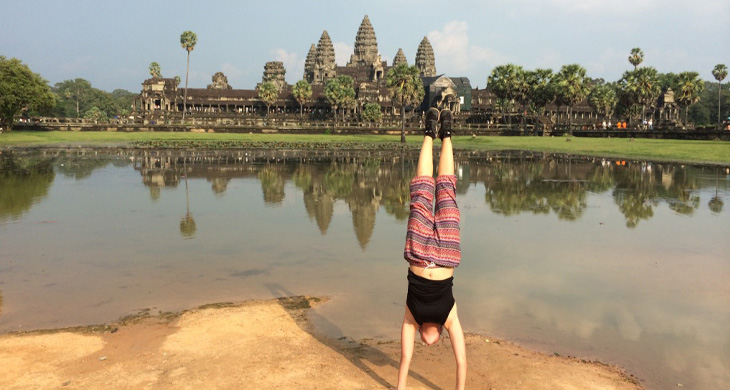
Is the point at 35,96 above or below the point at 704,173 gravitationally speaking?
above

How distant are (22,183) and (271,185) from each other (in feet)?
27.3

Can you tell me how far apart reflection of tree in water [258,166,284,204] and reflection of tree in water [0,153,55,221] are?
6.15 m

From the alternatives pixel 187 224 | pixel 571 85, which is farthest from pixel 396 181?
pixel 571 85

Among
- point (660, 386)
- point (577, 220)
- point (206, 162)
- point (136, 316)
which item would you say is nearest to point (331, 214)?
point (577, 220)

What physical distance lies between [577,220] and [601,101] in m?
85.5

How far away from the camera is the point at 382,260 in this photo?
9.48 metres

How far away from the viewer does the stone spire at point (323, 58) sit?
138 meters

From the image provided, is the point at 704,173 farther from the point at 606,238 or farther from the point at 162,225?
the point at 162,225

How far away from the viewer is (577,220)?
13.6 metres

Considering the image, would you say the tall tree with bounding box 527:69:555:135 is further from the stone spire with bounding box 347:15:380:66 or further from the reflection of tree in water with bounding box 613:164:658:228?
the stone spire with bounding box 347:15:380:66

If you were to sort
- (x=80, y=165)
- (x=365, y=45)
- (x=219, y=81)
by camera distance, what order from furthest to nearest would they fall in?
(x=365, y=45), (x=219, y=81), (x=80, y=165)

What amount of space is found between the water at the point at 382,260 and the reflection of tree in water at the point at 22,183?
0.14m

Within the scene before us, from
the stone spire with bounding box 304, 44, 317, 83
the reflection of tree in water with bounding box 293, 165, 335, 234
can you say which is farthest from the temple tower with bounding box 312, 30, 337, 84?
the reflection of tree in water with bounding box 293, 165, 335, 234

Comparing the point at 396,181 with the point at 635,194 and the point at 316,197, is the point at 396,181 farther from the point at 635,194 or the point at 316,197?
the point at 635,194
